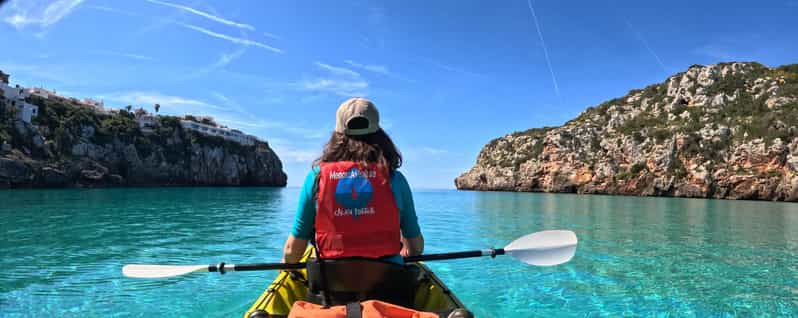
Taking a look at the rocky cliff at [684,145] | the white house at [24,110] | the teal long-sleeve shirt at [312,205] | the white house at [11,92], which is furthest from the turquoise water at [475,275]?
the white house at [11,92]

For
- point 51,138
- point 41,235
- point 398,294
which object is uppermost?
point 51,138

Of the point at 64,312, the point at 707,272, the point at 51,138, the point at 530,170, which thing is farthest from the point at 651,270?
the point at 530,170

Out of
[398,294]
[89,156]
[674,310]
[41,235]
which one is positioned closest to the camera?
[398,294]

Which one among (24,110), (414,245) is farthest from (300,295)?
(24,110)

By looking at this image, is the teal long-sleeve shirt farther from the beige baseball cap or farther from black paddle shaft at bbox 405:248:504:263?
black paddle shaft at bbox 405:248:504:263

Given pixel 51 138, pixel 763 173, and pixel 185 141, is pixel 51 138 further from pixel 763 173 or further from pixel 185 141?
pixel 763 173

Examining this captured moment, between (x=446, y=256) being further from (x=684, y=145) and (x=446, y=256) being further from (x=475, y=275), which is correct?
(x=684, y=145)

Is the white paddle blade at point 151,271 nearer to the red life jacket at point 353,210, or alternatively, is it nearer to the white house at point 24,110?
the red life jacket at point 353,210

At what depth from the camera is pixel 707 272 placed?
9570 millimetres

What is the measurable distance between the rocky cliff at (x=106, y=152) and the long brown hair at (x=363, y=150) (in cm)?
6891

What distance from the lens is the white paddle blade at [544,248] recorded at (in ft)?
15.2

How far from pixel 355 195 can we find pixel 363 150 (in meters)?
0.35

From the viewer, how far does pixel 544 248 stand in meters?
4.69

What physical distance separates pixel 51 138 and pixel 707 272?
81.8m
